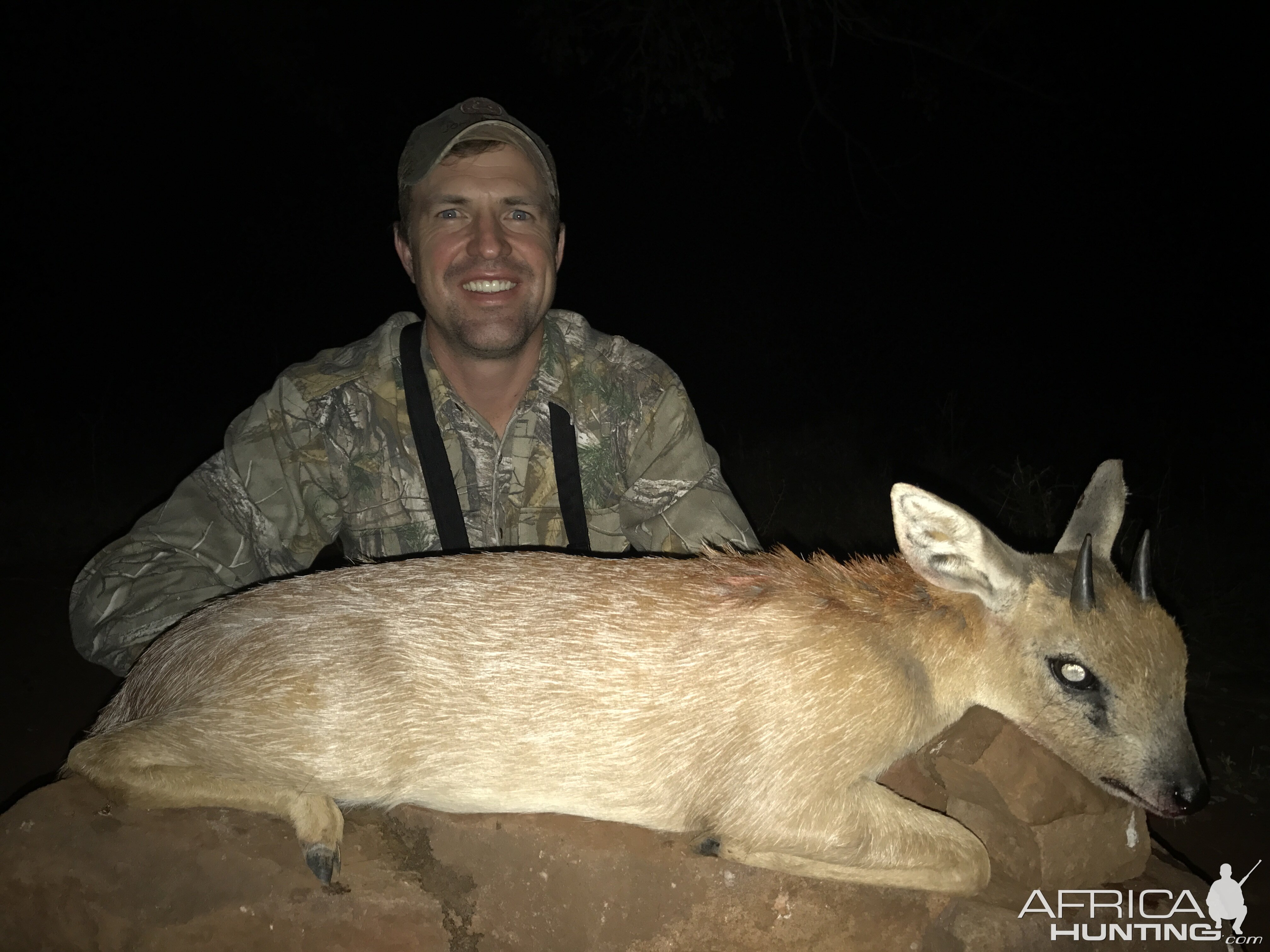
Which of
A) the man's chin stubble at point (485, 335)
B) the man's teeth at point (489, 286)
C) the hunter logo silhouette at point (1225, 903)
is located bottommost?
the hunter logo silhouette at point (1225, 903)

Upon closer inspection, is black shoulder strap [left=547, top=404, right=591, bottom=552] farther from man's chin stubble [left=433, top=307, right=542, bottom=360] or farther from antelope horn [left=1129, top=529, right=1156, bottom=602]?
antelope horn [left=1129, top=529, right=1156, bottom=602]

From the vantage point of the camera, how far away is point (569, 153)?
25.8 metres

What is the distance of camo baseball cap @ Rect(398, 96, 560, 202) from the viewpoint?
4.23m

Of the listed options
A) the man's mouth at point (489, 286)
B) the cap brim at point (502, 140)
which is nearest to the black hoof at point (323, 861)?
the man's mouth at point (489, 286)

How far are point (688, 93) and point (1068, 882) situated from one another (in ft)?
27.8

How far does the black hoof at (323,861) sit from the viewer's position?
2.34 metres

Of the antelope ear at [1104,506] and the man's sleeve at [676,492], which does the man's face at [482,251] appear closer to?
the man's sleeve at [676,492]

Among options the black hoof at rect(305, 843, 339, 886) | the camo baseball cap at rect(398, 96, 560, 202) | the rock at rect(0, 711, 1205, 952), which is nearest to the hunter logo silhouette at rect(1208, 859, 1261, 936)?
the rock at rect(0, 711, 1205, 952)

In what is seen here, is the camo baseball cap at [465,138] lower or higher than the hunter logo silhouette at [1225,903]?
higher

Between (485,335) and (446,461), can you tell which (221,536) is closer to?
(446,461)

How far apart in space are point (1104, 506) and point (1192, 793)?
0.94m

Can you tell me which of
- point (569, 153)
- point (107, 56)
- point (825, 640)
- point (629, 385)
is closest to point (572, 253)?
point (569, 153)

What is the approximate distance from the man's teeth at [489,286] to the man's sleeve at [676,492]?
1.01 m

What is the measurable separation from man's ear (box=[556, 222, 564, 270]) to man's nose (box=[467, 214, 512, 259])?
38 centimetres
